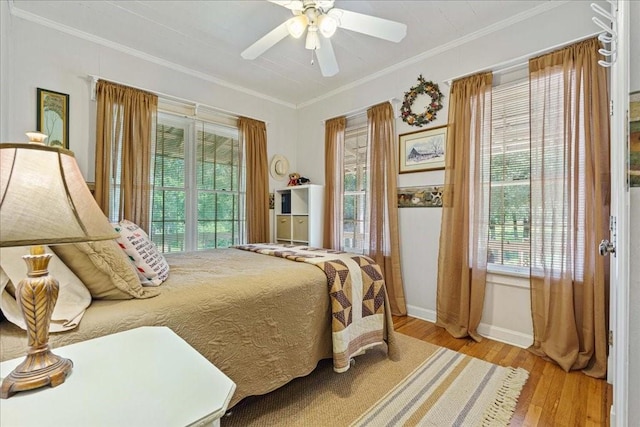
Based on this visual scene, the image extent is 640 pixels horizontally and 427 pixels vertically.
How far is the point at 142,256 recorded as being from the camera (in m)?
1.52

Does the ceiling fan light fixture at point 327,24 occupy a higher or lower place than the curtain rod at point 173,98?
lower

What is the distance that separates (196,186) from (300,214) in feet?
4.25

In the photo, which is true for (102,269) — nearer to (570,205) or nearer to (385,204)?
(385,204)

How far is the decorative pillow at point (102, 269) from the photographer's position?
1093mm

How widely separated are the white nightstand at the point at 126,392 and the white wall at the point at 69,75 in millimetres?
2126

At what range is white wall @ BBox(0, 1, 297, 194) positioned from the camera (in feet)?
7.30

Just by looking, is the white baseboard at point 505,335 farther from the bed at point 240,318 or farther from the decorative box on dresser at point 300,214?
the decorative box on dresser at point 300,214

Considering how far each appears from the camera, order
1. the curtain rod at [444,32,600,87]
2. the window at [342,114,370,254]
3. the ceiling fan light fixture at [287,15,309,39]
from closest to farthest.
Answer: the ceiling fan light fixture at [287,15,309,39]
the curtain rod at [444,32,600,87]
the window at [342,114,370,254]

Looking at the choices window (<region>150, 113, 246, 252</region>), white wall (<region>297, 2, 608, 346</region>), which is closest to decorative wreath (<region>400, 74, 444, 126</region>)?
white wall (<region>297, 2, 608, 346</region>)

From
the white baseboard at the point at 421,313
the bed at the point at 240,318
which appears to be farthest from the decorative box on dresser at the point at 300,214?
the bed at the point at 240,318

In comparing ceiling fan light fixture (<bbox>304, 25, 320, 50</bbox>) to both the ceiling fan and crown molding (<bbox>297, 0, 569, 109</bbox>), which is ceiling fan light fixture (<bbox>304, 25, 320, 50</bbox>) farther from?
crown molding (<bbox>297, 0, 569, 109</bbox>)

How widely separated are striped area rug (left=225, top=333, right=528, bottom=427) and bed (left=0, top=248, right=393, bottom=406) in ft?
0.59

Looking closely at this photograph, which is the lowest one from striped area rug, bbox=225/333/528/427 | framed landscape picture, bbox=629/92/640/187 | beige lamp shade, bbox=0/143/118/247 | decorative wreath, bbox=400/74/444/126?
striped area rug, bbox=225/333/528/427

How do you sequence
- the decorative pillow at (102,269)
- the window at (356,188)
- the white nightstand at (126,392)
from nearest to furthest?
the white nightstand at (126,392), the decorative pillow at (102,269), the window at (356,188)
